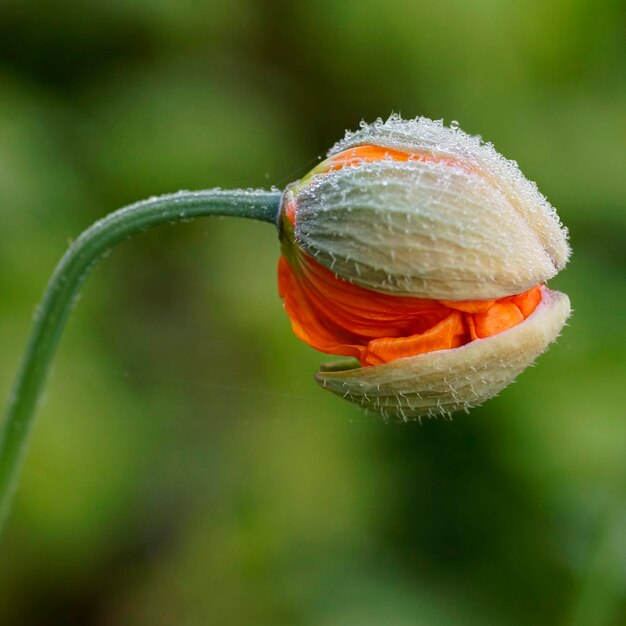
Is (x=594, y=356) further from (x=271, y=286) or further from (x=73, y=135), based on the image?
(x=73, y=135)

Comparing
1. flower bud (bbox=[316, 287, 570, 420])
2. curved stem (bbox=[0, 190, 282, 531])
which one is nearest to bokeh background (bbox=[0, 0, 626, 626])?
flower bud (bbox=[316, 287, 570, 420])

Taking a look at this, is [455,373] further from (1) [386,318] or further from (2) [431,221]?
(2) [431,221]

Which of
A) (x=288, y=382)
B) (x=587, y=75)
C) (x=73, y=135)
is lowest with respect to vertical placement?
(x=288, y=382)

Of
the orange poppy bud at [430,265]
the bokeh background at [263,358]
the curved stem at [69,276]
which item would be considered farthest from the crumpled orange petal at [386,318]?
the bokeh background at [263,358]

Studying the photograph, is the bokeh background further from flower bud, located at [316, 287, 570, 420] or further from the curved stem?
the curved stem

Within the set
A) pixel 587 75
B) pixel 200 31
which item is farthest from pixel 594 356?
pixel 200 31

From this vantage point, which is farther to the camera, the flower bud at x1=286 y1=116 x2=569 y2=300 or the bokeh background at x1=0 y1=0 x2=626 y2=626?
the bokeh background at x1=0 y1=0 x2=626 y2=626
